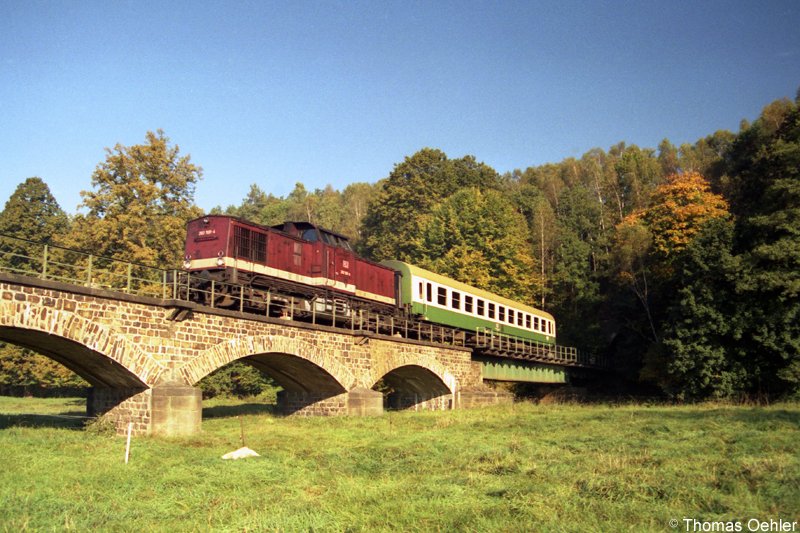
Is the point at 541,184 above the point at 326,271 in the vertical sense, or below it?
above

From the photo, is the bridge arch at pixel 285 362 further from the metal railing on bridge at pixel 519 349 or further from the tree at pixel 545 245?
the tree at pixel 545 245

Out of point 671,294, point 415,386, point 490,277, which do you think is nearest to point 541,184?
point 490,277

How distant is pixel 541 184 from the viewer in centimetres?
9238

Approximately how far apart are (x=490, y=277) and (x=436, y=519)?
41.4 m

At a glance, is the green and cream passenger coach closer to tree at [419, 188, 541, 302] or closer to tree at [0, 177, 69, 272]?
tree at [419, 188, 541, 302]

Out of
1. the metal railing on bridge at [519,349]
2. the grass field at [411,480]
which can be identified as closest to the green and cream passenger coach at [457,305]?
the metal railing on bridge at [519,349]

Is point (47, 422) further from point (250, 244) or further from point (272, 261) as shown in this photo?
point (272, 261)

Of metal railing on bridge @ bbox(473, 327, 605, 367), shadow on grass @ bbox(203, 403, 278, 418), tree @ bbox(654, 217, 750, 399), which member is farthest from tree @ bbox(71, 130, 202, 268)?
tree @ bbox(654, 217, 750, 399)

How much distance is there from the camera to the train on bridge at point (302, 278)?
68.9 feet

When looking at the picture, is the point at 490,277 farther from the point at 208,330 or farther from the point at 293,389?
the point at 208,330

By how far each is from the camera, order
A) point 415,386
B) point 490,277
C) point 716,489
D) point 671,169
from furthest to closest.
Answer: point 671,169, point 490,277, point 415,386, point 716,489

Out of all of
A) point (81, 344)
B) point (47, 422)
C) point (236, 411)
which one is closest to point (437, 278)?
point (236, 411)

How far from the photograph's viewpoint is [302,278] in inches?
940

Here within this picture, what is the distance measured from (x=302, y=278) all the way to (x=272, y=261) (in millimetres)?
1713
